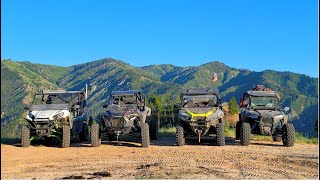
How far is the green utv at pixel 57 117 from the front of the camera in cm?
1510

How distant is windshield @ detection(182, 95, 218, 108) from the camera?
1622 cm

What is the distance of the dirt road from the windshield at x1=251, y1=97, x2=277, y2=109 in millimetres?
2253

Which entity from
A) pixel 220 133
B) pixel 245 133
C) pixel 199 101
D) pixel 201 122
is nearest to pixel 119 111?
pixel 201 122

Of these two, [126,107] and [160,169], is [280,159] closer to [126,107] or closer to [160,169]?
[160,169]

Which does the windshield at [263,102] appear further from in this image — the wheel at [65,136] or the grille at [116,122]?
the wheel at [65,136]

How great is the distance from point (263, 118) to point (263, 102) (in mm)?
1862

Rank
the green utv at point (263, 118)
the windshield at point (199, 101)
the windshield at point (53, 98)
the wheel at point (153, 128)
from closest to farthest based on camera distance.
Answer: the green utv at point (263, 118), the windshield at point (199, 101), the windshield at point (53, 98), the wheel at point (153, 128)

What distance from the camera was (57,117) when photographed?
1527 centimetres

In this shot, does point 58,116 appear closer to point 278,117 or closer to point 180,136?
point 180,136

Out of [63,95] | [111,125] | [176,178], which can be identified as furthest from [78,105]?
[176,178]

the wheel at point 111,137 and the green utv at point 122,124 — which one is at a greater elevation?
the green utv at point 122,124

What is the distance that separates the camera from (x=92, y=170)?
9.82 m

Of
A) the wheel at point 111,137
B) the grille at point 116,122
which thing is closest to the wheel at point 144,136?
the grille at point 116,122

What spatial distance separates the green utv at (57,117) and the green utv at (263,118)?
6.19m
